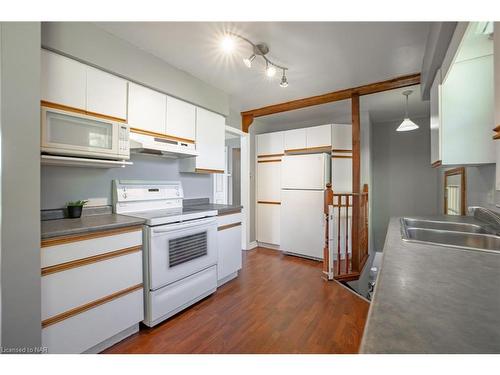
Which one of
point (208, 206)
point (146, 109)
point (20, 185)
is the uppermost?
point (146, 109)

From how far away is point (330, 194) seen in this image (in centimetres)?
284

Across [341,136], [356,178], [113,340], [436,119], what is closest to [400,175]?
[341,136]

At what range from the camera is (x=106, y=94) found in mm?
1897

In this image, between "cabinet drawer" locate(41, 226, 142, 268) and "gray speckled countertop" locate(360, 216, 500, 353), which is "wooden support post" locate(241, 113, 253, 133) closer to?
"cabinet drawer" locate(41, 226, 142, 268)

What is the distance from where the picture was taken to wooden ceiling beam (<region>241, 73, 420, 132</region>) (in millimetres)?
2641

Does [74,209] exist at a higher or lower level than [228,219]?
higher

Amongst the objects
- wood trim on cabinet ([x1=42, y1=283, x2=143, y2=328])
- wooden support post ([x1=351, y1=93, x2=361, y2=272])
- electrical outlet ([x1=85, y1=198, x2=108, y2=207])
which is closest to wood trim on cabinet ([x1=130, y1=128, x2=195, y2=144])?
electrical outlet ([x1=85, y1=198, x2=108, y2=207])

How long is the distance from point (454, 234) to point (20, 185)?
2.57 meters

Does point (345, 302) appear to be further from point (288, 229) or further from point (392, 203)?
point (392, 203)

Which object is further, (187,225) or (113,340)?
(187,225)

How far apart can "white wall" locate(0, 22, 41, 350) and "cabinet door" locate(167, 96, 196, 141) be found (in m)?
1.19

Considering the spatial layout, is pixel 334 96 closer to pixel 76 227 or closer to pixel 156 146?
pixel 156 146
